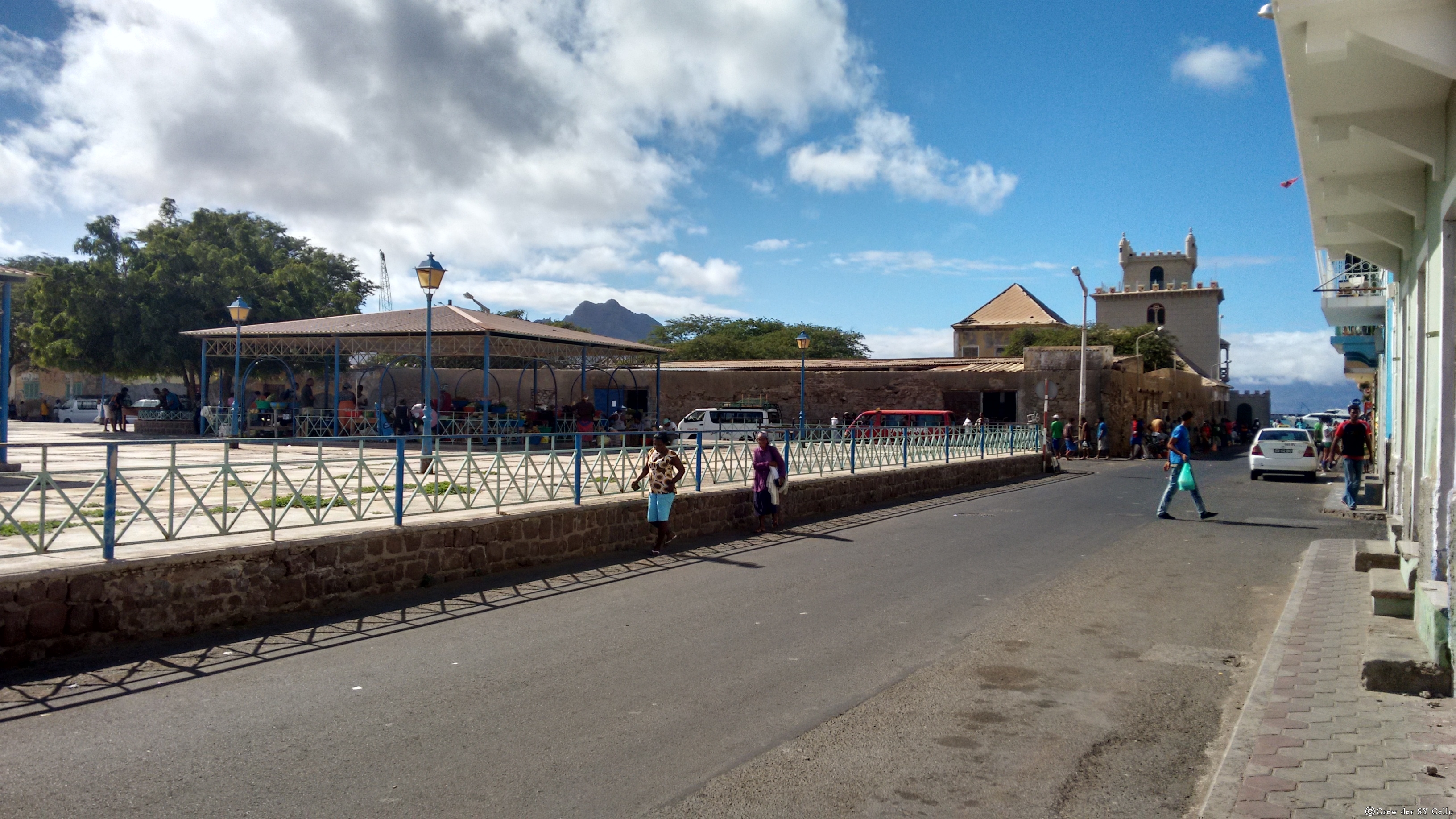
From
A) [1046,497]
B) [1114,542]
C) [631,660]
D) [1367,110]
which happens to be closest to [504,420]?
[1046,497]

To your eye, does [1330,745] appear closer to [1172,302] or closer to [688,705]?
[688,705]

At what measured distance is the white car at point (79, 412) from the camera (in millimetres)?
42959

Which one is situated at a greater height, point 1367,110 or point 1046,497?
point 1367,110

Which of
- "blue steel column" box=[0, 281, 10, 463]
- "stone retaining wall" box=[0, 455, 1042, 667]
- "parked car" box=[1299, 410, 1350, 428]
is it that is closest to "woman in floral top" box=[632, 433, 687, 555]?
"stone retaining wall" box=[0, 455, 1042, 667]

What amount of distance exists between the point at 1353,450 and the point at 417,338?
20.1m

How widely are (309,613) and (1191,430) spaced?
43591 mm

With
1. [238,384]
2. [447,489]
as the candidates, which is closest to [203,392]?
[238,384]

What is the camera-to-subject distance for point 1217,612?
805 cm

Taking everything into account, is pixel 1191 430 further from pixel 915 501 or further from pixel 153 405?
pixel 153 405

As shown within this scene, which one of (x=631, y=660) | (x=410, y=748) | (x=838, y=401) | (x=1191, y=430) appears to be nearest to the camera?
(x=410, y=748)

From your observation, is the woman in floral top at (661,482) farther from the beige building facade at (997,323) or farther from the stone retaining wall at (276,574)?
the beige building facade at (997,323)

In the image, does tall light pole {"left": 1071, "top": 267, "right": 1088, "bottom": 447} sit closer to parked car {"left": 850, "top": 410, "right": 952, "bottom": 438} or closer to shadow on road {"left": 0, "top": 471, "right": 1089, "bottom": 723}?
parked car {"left": 850, "top": 410, "right": 952, "bottom": 438}

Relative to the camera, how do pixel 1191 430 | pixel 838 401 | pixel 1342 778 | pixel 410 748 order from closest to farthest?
pixel 1342 778
pixel 410 748
pixel 838 401
pixel 1191 430

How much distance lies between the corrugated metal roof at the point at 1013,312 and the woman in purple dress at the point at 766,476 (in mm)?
68828
